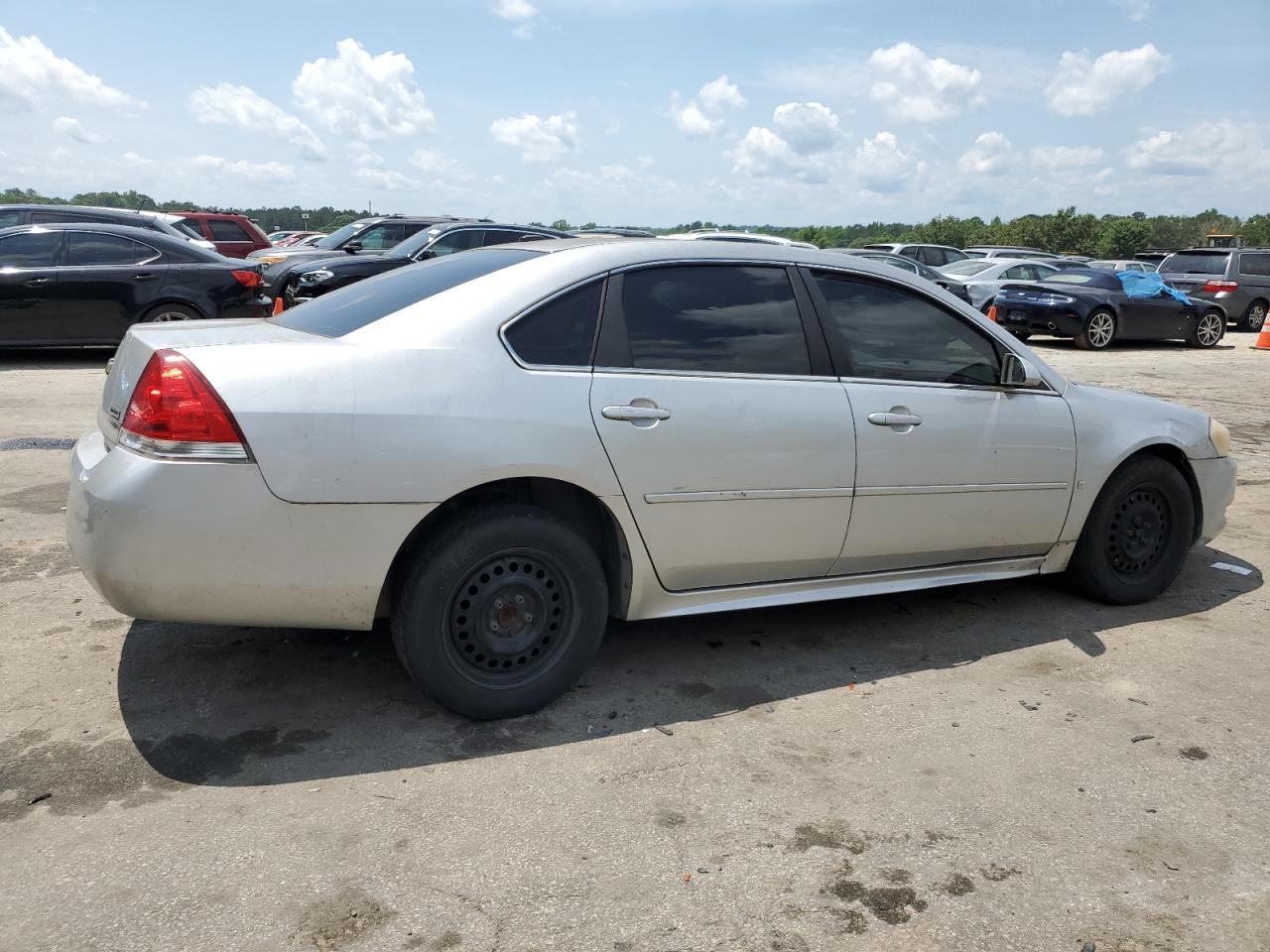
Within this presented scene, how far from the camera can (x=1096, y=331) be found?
55.6 feet

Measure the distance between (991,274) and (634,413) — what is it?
16.4 metres

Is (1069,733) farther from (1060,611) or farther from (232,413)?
(232,413)

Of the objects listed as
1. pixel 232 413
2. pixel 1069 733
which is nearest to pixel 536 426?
pixel 232 413

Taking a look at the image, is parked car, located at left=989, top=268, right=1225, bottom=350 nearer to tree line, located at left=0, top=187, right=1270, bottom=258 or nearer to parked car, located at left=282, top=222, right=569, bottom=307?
parked car, located at left=282, top=222, right=569, bottom=307

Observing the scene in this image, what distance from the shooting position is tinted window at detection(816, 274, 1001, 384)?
418 cm

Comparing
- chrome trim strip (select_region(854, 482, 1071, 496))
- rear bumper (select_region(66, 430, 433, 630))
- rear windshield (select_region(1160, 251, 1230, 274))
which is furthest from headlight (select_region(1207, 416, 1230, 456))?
rear windshield (select_region(1160, 251, 1230, 274))

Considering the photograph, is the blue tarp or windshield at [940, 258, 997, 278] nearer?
the blue tarp

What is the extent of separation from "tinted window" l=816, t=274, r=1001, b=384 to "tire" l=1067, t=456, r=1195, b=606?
3.03 feet

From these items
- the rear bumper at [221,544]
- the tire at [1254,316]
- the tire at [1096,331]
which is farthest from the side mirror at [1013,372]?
the tire at [1254,316]

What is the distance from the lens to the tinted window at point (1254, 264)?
21.3 m

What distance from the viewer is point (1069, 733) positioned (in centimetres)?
366

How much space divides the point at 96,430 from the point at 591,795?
2112 mm

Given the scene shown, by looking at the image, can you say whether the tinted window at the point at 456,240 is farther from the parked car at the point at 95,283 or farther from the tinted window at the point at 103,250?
the tinted window at the point at 103,250

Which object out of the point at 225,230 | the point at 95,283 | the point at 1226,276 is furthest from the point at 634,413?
the point at 1226,276
